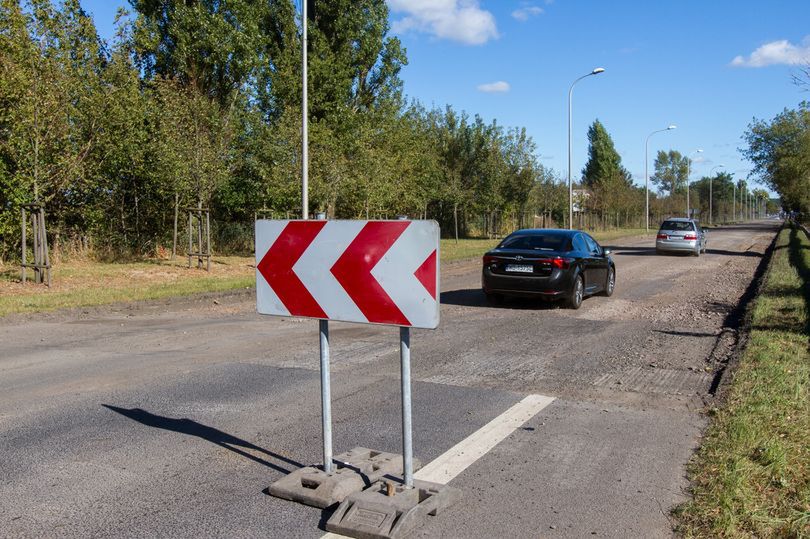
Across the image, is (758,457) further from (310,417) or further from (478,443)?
(310,417)

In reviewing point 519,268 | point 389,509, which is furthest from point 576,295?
point 389,509

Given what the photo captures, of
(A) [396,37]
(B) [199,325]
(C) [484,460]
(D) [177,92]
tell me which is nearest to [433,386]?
(C) [484,460]

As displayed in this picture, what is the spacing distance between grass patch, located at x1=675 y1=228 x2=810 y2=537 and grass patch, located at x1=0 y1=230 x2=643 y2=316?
35.6ft

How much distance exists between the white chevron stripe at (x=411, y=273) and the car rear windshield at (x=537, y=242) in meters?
9.14

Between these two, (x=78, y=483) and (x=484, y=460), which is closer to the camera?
(x=78, y=483)

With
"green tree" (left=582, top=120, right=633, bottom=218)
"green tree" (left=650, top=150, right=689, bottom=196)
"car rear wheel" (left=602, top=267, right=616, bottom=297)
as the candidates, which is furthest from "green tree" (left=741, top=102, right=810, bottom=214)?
"green tree" (left=650, top=150, right=689, bottom=196)

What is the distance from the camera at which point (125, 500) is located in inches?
155

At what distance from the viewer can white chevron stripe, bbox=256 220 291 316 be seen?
4.19 meters

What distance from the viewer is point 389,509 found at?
3.60 m

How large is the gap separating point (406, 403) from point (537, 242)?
9480mm

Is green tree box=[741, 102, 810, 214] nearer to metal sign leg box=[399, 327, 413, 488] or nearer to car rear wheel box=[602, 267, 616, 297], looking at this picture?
car rear wheel box=[602, 267, 616, 297]

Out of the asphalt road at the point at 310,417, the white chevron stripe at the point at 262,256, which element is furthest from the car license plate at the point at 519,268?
the white chevron stripe at the point at 262,256

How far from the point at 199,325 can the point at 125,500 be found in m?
6.97

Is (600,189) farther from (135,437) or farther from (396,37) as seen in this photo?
(135,437)
